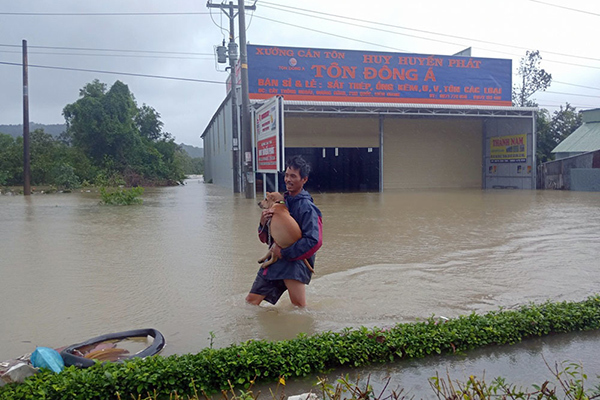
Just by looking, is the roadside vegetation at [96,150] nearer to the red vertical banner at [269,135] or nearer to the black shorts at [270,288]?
the red vertical banner at [269,135]

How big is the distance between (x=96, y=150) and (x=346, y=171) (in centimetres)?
1786

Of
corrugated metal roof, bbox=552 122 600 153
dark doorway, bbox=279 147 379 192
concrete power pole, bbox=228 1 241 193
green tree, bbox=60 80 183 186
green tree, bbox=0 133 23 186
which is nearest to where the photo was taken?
concrete power pole, bbox=228 1 241 193

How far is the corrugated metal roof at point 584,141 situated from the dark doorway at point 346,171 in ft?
42.1

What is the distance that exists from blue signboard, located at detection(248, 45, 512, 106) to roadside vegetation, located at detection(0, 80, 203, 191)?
13.5 metres

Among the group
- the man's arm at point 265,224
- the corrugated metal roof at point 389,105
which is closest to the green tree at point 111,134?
the corrugated metal roof at point 389,105

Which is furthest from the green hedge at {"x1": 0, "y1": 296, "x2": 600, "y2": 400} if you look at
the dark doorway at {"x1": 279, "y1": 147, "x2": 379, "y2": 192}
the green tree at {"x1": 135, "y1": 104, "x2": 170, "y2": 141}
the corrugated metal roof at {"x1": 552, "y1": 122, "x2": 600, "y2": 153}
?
the green tree at {"x1": 135, "y1": 104, "x2": 170, "y2": 141}

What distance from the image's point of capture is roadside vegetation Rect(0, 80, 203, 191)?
31.7m

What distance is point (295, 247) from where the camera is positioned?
14.8ft

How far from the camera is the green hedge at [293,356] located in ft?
10.5

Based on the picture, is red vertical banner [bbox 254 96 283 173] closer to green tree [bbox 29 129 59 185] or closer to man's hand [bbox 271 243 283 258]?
man's hand [bbox 271 243 283 258]

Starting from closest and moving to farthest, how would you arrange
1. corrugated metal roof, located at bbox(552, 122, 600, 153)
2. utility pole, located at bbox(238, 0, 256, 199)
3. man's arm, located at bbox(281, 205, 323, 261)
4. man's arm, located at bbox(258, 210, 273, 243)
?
1. man's arm, located at bbox(281, 205, 323, 261)
2. man's arm, located at bbox(258, 210, 273, 243)
3. utility pole, located at bbox(238, 0, 256, 199)
4. corrugated metal roof, located at bbox(552, 122, 600, 153)

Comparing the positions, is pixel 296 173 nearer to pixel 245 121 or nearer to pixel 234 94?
pixel 245 121

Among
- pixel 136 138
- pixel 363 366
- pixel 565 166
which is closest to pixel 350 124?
pixel 565 166

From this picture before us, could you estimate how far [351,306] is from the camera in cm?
555
